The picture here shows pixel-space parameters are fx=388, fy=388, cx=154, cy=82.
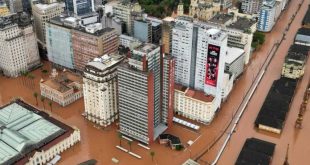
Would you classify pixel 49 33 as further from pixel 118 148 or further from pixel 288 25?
pixel 288 25

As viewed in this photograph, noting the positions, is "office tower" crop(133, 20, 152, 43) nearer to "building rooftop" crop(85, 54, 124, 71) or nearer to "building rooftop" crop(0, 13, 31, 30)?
"building rooftop" crop(85, 54, 124, 71)

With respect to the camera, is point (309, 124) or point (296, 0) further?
point (296, 0)

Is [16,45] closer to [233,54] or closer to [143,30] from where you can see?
[143,30]

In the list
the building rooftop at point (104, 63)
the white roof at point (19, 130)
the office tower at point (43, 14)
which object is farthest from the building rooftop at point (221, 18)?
the white roof at point (19, 130)

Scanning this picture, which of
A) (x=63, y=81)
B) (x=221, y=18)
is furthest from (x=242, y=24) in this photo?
(x=63, y=81)

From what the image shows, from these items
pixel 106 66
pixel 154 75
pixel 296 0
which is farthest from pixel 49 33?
pixel 296 0
